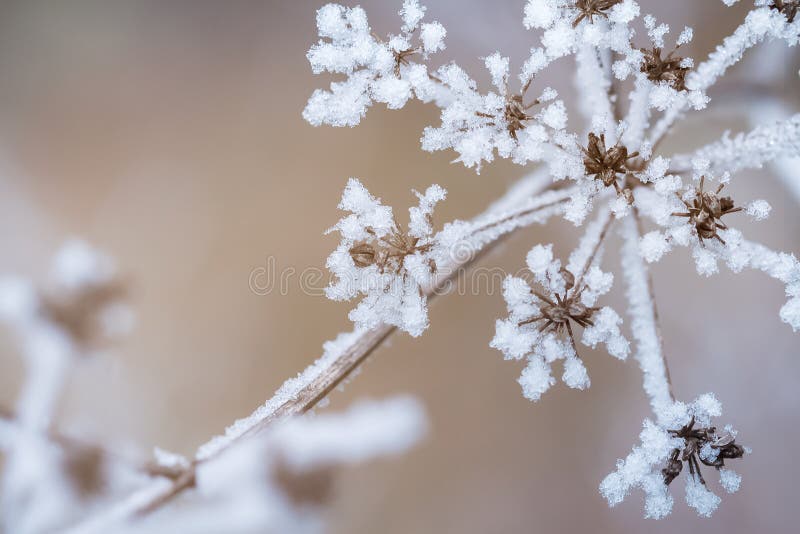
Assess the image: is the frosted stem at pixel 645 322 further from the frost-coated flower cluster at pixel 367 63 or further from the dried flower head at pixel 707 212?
the frost-coated flower cluster at pixel 367 63

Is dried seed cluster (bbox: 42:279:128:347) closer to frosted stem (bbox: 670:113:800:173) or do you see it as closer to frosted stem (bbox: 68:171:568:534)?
frosted stem (bbox: 68:171:568:534)

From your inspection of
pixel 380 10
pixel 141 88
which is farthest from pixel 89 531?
pixel 380 10

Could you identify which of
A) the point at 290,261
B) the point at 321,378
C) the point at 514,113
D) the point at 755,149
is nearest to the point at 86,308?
the point at 290,261

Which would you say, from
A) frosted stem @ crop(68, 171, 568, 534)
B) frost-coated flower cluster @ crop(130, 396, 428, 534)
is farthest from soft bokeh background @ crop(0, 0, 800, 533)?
frosted stem @ crop(68, 171, 568, 534)

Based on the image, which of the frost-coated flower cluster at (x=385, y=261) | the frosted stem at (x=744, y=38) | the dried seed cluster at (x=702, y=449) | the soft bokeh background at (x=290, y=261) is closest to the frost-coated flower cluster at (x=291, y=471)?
the soft bokeh background at (x=290, y=261)

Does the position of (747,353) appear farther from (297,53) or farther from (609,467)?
(297,53)

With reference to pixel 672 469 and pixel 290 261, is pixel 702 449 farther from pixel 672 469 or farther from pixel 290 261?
pixel 290 261

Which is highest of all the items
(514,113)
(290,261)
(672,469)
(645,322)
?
(290,261)
